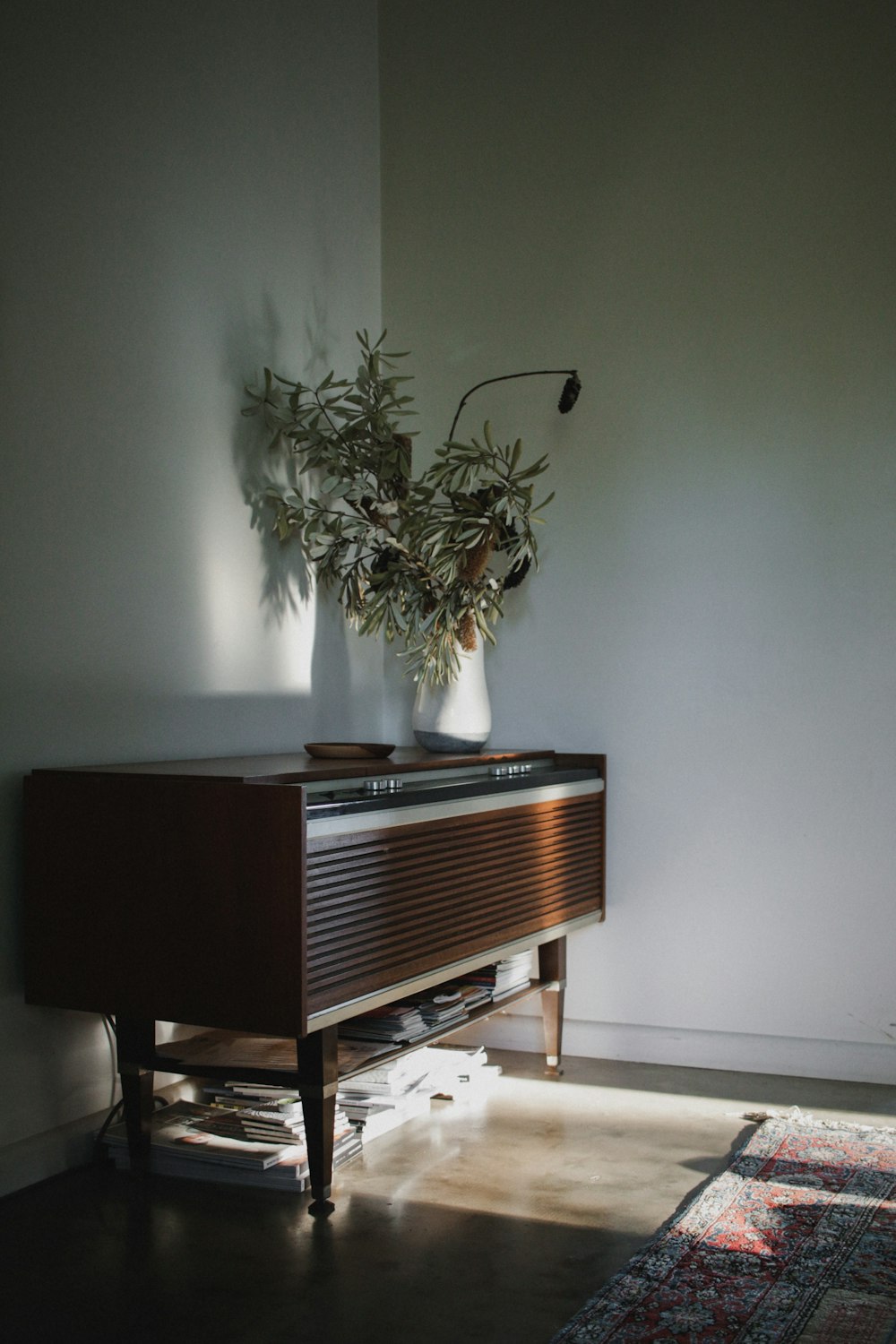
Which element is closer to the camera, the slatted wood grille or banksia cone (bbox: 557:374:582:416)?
the slatted wood grille

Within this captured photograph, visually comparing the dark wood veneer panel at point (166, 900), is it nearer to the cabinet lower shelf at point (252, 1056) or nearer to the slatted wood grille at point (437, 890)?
the slatted wood grille at point (437, 890)

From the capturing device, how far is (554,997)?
139 inches

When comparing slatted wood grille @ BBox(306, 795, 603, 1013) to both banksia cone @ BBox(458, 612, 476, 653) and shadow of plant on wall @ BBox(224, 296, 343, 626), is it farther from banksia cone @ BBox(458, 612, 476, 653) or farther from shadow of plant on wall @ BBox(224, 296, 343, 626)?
shadow of plant on wall @ BBox(224, 296, 343, 626)

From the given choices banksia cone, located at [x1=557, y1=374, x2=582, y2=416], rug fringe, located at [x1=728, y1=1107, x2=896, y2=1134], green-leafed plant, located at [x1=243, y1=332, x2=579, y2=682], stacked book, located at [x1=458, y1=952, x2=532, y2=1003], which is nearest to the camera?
rug fringe, located at [x1=728, y1=1107, x2=896, y2=1134]

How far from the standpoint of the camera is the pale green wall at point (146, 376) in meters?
2.59

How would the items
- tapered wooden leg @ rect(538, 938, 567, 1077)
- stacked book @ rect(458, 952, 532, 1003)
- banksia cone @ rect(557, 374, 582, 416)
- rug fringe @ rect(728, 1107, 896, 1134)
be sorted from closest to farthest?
1. rug fringe @ rect(728, 1107, 896, 1134)
2. stacked book @ rect(458, 952, 532, 1003)
3. tapered wooden leg @ rect(538, 938, 567, 1077)
4. banksia cone @ rect(557, 374, 582, 416)

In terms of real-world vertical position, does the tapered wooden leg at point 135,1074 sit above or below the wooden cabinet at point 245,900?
below

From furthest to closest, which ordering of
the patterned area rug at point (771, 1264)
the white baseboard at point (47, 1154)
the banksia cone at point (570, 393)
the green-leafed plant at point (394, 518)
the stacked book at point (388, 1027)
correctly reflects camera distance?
the banksia cone at point (570, 393) < the green-leafed plant at point (394, 518) < the stacked book at point (388, 1027) < the white baseboard at point (47, 1154) < the patterned area rug at point (771, 1264)

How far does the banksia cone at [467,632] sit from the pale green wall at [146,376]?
471 millimetres

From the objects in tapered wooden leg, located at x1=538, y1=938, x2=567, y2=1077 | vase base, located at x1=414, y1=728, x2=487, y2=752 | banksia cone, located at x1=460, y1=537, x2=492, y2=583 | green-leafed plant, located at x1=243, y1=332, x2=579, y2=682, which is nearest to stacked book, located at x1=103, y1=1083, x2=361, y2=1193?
tapered wooden leg, located at x1=538, y1=938, x2=567, y2=1077

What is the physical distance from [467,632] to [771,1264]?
1749mm

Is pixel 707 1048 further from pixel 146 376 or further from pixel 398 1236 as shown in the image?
pixel 146 376

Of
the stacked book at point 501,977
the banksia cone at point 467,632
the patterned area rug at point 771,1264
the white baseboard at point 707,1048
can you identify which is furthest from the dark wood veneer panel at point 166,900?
the white baseboard at point 707,1048

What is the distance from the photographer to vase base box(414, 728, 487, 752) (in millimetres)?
3393
